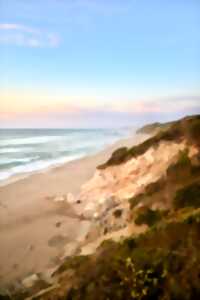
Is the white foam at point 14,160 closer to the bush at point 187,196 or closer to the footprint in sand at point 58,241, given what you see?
the footprint in sand at point 58,241

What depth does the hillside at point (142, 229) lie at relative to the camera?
3.48 m

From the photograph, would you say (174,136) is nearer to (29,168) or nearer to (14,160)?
(29,168)

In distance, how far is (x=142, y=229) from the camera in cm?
574

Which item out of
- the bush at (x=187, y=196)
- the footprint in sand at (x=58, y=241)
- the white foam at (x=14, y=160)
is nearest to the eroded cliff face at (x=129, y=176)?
the footprint in sand at (x=58, y=241)

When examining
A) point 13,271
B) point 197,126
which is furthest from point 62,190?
point 13,271

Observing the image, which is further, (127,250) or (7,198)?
(7,198)

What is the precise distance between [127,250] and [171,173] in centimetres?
342

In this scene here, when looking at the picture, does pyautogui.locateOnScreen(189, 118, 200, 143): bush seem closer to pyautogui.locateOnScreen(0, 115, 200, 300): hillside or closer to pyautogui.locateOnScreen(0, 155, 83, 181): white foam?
pyautogui.locateOnScreen(0, 115, 200, 300): hillside

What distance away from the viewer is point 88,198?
897cm

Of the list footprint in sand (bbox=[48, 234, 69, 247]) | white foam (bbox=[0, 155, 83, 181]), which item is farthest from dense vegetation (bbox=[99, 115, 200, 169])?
white foam (bbox=[0, 155, 83, 181])

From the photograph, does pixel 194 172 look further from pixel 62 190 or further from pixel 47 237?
pixel 62 190

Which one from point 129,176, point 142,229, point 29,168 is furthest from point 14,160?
point 142,229

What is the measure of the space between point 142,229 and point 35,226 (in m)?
2.65

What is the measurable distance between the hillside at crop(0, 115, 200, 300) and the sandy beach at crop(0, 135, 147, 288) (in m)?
0.41
